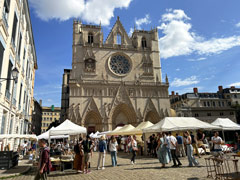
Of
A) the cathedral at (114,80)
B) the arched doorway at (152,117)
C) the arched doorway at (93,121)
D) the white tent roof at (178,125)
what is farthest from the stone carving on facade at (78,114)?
the white tent roof at (178,125)

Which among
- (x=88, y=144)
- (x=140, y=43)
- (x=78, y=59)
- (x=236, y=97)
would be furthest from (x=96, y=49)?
(x=236, y=97)

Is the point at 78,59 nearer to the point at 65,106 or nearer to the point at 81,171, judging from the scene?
the point at 65,106

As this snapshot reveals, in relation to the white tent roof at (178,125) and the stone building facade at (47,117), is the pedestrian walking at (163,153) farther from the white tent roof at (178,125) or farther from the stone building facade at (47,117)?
the stone building facade at (47,117)

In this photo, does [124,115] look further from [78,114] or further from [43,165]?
[43,165]

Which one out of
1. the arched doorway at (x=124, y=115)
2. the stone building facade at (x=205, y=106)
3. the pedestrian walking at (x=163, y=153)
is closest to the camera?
the pedestrian walking at (x=163, y=153)

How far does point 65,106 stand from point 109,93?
1572 centimetres

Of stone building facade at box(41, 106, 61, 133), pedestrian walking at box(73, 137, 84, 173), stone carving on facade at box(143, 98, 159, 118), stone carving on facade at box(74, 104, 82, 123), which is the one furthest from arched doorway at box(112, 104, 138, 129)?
stone building facade at box(41, 106, 61, 133)

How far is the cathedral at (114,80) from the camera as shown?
29.1m

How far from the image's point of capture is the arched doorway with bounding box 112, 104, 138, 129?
100 feet

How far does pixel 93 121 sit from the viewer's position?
29391mm

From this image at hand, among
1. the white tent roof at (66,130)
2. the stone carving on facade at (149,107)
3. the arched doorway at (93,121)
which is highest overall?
the stone carving on facade at (149,107)

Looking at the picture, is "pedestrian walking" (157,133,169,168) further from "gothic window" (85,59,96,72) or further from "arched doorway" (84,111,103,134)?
"gothic window" (85,59,96,72)

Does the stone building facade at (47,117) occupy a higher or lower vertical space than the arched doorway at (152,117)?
higher

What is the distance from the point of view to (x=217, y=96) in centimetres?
4572
